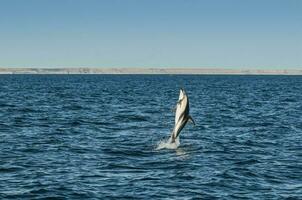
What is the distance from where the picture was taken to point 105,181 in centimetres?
2080

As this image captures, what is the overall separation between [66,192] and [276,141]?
17.4 metres

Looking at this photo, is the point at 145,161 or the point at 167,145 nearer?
the point at 145,161

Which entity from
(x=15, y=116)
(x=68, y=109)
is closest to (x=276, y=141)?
(x=15, y=116)

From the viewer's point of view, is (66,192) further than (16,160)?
No

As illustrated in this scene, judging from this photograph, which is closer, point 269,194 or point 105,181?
point 269,194

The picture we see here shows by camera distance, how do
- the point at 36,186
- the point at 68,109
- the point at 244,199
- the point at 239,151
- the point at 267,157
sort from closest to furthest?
the point at 244,199 < the point at 36,186 < the point at 267,157 < the point at 239,151 < the point at 68,109

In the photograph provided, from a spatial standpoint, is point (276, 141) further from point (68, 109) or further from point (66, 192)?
point (68, 109)

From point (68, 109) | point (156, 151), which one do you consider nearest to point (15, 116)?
point (68, 109)

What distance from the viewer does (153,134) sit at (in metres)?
36.2

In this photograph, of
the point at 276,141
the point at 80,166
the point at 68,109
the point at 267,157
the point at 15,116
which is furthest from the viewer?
the point at 68,109

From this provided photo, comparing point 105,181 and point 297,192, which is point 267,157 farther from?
point 105,181

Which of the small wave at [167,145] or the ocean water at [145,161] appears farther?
the small wave at [167,145]

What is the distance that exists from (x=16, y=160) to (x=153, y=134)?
13077 mm

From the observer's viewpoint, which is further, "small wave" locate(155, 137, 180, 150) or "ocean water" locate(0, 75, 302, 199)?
"small wave" locate(155, 137, 180, 150)
